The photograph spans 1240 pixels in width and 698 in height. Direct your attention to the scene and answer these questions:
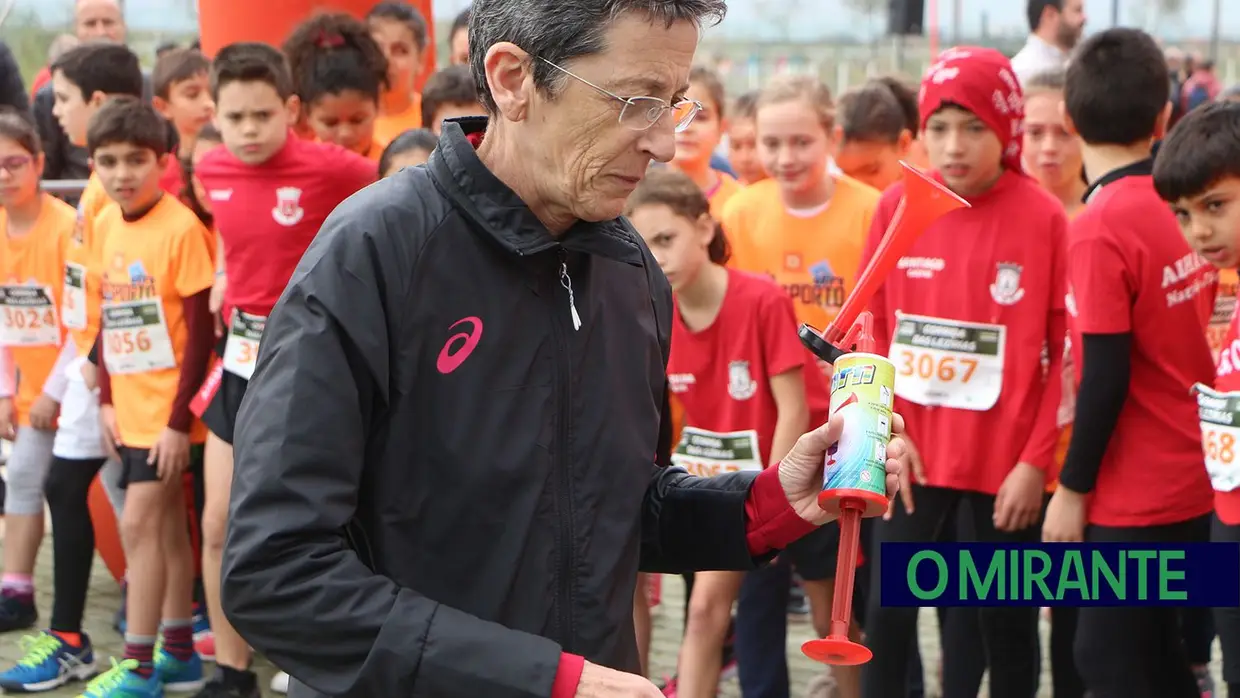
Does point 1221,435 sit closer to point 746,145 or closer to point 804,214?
point 804,214

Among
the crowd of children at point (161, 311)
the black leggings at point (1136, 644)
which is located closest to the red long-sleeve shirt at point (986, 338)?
the black leggings at point (1136, 644)

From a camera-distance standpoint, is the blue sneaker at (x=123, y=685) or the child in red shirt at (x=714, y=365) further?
the blue sneaker at (x=123, y=685)

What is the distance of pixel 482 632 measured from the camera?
1907 mm

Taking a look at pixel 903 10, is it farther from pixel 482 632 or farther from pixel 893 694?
pixel 482 632

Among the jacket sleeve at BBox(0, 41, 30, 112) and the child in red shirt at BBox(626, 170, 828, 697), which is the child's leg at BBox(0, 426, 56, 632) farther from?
the jacket sleeve at BBox(0, 41, 30, 112)

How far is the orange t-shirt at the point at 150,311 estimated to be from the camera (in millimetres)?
5324

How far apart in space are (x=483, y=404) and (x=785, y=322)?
2668 millimetres

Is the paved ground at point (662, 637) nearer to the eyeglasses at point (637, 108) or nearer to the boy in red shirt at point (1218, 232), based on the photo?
the boy in red shirt at point (1218, 232)

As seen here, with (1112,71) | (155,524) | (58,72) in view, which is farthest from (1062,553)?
(58,72)

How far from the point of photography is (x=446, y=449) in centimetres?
203

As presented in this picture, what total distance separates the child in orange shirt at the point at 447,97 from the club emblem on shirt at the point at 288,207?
26.7 inches

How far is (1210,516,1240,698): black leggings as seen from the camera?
3.65 meters

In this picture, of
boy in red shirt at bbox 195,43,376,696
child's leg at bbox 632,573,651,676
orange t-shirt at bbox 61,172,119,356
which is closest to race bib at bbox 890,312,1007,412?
child's leg at bbox 632,573,651,676

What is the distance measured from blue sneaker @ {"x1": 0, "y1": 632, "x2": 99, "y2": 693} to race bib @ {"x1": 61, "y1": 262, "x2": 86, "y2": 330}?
112 cm
